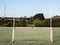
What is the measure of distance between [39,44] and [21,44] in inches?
48.0

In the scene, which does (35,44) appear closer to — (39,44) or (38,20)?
(39,44)

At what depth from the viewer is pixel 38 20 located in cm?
2373

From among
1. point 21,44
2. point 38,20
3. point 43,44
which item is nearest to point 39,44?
point 43,44

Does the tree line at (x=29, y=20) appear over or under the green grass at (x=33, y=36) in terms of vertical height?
over

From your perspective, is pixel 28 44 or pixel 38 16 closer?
pixel 28 44

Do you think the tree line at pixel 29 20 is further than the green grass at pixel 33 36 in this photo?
Yes

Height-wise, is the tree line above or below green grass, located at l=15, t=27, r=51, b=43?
above

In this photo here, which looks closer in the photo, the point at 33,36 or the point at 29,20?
the point at 29,20

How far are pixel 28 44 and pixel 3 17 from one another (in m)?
4.62

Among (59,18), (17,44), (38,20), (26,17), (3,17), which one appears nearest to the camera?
(17,44)

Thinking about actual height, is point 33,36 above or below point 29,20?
below

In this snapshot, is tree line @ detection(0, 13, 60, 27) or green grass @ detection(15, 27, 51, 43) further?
tree line @ detection(0, 13, 60, 27)

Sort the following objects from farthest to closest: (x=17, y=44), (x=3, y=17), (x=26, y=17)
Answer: (x=26, y=17), (x=3, y=17), (x=17, y=44)

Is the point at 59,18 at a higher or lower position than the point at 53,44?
higher
